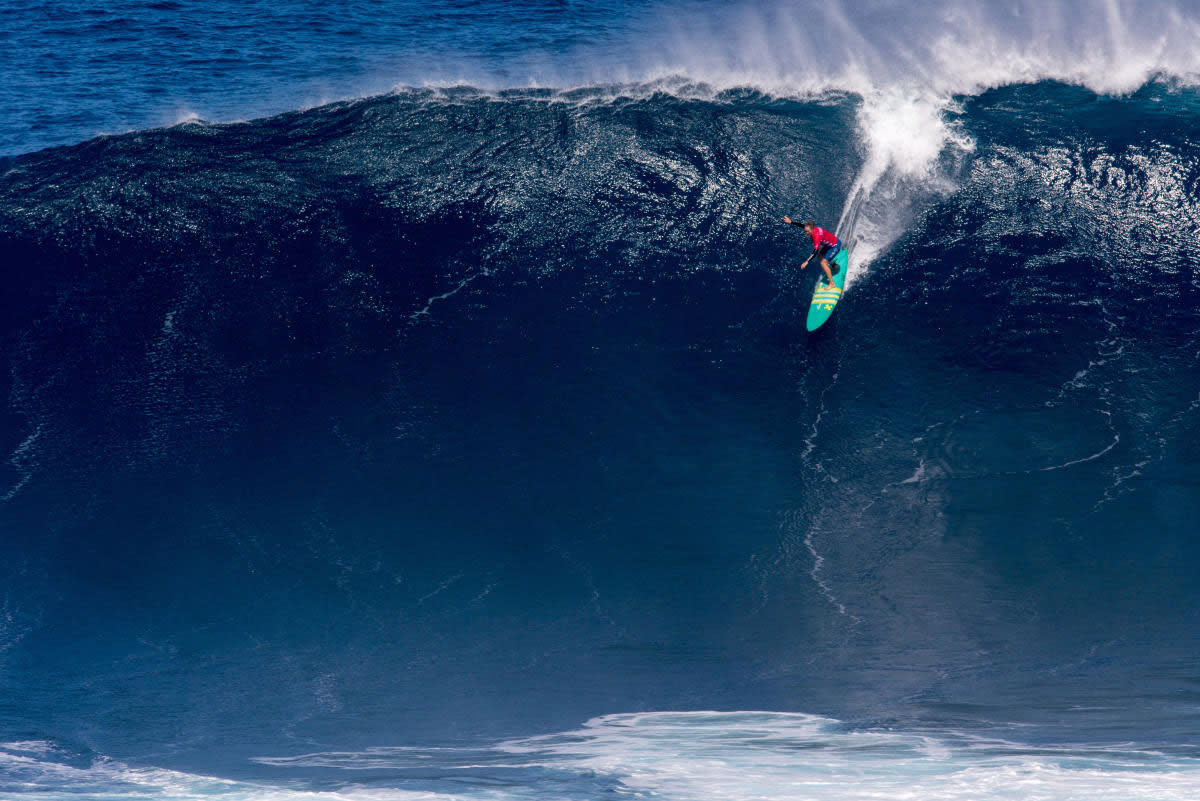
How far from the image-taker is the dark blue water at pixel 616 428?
31016mm

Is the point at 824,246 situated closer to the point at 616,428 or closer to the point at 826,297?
the point at 826,297

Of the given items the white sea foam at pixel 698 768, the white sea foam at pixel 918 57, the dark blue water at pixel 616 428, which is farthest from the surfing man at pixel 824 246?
the white sea foam at pixel 698 768

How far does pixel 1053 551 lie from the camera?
33.7m

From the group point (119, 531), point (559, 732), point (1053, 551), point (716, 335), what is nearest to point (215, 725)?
point (119, 531)

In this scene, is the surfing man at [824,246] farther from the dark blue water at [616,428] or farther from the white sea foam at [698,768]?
the white sea foam at [698,768]

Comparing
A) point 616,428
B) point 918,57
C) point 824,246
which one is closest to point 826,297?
point 824,246

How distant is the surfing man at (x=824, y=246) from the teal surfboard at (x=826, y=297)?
0.71 feet

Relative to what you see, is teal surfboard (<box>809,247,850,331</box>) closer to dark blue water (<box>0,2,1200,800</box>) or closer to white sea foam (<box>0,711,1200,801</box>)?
dark blue water (<box>0,2,1200,800</box>)

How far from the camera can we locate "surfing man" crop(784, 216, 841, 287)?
40.3 meters

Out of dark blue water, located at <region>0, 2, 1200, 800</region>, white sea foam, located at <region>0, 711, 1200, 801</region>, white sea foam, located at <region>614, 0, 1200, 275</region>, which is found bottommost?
white sea foam, located at <region>0, 711, 1200, 801</region>

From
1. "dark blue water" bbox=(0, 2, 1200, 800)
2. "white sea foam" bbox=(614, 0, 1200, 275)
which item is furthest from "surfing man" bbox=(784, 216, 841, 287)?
"white sea foam" bbox=(614, 0, 1200, 275)

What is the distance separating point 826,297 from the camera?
131 ft

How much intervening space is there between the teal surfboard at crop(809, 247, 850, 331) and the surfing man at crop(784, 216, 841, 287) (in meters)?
0.22

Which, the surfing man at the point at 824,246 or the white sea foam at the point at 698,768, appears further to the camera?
the surfing man at the point at 824,246
